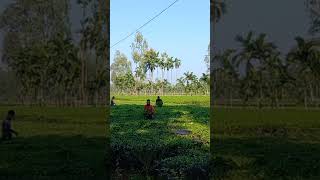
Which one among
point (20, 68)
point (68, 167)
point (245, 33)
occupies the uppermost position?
point (245, 33)

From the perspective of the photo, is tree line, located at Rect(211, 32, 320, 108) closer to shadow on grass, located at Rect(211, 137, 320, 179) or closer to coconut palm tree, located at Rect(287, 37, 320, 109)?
coconut palm tree, located at Rect(287, 37, 320, 109)

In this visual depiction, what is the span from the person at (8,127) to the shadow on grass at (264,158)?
3236 mm

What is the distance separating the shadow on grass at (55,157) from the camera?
6.32 metres

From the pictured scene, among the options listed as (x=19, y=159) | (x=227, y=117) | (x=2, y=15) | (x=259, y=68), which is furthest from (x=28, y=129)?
(x=259, y=68)

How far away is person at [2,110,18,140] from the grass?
324cm

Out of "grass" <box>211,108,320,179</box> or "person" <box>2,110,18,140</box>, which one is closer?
"person" <box>2,110,18,140</box>

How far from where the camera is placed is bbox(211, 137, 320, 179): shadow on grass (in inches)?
260

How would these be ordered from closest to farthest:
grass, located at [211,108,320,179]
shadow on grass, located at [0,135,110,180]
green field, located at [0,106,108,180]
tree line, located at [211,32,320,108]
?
shadow on grass, located at [0,135,110,180], green field, located at [0,106,108,180], grass, located at [211,108,320,179], tree line, located at [211,32,320,108]

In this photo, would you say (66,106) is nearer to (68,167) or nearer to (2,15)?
(68,167)

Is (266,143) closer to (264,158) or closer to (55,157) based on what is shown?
(264,158)

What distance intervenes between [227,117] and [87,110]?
265cm

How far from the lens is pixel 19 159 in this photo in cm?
645

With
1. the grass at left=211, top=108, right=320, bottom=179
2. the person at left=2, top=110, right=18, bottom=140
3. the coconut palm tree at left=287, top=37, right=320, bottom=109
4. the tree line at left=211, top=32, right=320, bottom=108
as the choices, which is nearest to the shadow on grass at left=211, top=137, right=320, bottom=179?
the grass at left=211, top=108, right=320, bottom=179

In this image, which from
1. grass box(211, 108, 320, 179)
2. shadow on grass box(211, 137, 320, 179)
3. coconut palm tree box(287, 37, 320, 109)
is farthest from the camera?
coconut palm tree box(287, 37, 320, 109)
